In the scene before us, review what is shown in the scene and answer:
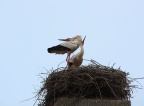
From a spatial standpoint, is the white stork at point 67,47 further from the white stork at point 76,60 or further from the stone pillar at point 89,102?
the stone pillar at point 89,102

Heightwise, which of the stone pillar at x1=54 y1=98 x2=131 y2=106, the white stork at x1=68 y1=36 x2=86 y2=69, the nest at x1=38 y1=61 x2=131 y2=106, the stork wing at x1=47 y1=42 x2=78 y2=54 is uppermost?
the stork wing at x1=47 y1=42 x2=78 y2=54

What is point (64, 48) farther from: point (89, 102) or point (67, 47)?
point (89, 102)

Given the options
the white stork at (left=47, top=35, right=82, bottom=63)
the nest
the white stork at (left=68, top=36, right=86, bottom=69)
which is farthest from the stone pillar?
the white stork at (left=47, top=35, right=82, bottom=63)

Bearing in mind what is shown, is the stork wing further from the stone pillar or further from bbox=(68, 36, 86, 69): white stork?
the stone pillar

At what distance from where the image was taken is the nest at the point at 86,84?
4.66 m

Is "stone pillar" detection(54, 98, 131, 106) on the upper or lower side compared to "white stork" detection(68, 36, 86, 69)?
lower

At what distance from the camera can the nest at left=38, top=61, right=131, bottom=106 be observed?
15.3 ft

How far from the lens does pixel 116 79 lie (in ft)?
16.5

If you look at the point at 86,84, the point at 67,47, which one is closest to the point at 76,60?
the point at 67,47

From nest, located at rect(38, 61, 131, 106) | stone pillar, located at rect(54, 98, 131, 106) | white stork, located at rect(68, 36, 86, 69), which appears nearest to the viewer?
stone pillar, located at rect(54, 98, 131, 106)

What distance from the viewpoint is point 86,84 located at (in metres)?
4.68

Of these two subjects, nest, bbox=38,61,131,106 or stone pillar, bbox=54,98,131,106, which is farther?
nest, bbox=38,61,131,106

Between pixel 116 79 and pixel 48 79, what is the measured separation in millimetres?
1157

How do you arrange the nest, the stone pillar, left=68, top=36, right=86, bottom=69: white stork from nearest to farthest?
1. the stone pillar
2. the nest
3. left=68, top=36, right=86, bottom=69: white stork
